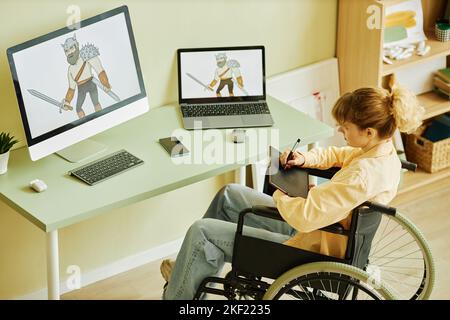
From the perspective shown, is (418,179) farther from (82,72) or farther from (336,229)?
(82,72)

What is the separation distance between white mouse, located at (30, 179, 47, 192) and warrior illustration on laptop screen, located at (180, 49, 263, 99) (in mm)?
797

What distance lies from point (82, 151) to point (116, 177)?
234 mm

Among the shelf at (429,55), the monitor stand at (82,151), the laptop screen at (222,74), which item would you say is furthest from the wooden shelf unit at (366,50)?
the monitor stand at (82,151)

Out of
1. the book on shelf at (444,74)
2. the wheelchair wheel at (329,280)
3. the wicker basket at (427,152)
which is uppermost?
the book on shelf at (444,74)

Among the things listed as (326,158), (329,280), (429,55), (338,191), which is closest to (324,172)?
(326,158)

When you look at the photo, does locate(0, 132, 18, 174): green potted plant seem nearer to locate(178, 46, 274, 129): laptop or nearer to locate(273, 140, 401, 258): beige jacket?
locate(178, 46, 274, 129): laptop

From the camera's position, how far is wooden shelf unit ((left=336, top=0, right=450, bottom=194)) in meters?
3.80

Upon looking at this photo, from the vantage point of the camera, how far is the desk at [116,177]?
2.89m

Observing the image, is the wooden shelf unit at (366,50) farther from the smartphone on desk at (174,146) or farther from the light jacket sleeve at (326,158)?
the smartphone on desk at (174,146)

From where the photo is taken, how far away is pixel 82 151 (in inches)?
127

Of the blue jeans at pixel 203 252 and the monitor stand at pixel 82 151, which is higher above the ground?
the monitor stand at pixel 82 151

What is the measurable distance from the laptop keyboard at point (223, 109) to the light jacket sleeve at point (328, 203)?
0.83 metres
